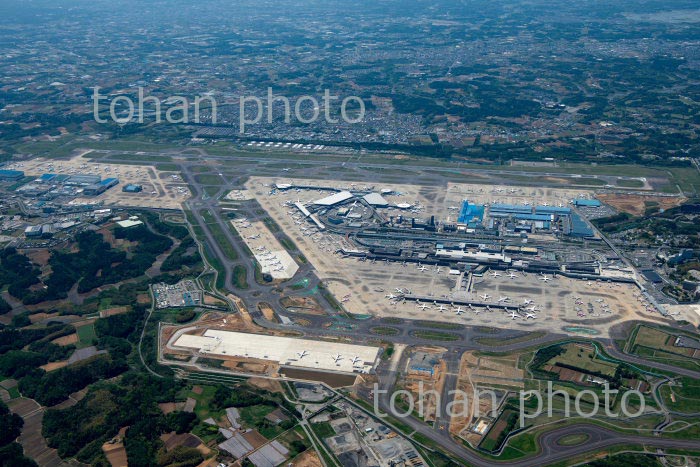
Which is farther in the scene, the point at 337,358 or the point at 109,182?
the point at 109,182

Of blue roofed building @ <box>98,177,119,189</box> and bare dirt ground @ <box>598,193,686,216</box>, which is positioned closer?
bare dirt ground @ <box>598,193,686,216</box>

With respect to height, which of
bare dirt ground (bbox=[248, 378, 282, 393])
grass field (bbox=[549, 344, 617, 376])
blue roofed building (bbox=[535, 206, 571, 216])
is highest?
blue roofed building (bbox=[535, 206, 571, 216])

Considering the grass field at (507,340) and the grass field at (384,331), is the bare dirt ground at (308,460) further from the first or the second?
the grass field at (507,340)

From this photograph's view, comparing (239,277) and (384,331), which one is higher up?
(384,331)

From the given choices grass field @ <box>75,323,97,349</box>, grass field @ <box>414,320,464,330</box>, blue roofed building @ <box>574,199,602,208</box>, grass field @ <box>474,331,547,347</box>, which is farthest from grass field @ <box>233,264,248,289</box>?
blue roofed building @ <box>574,199,602,208</box>

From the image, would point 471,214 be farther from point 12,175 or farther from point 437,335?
point 12,175

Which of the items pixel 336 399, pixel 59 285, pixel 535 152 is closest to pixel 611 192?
pixel 535 152

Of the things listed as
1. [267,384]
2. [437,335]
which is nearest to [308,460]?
[267,384]

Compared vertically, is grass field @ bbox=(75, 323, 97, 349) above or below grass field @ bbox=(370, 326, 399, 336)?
below

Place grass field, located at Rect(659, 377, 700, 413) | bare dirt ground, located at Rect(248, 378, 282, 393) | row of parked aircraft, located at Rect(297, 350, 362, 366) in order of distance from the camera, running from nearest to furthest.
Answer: grass field, located at Rect(659, 377, 700, 413)
bare dirt ground, located at Rect(248, 378, 282, 393)
row of parked aircraft, located at Rect(297, 350, 362, 366)

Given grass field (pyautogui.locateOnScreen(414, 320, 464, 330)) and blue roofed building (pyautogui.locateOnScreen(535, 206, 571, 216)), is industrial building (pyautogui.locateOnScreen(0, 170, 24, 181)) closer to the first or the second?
grass field (pyautogui.locateOnScreen(414, 320, 464, 330))

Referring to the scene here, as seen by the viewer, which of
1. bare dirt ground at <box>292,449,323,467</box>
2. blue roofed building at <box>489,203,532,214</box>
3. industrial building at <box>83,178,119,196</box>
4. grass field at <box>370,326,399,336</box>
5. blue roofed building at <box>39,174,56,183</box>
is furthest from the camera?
blue roofed building at <box>39,174,56,183</box>
